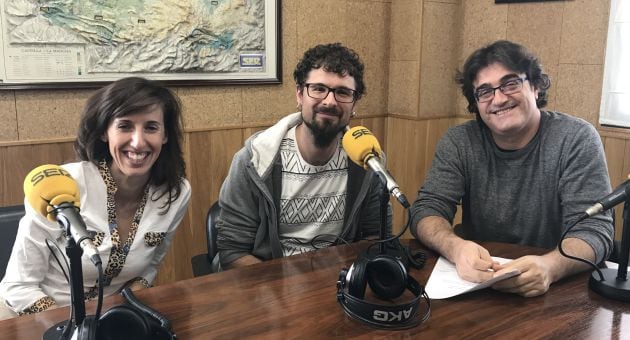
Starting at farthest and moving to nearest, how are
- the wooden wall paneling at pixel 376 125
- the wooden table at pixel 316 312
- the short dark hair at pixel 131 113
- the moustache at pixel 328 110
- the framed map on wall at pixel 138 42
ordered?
the wooden wall paneling at pixel 376 125
the framed map on wall at pixel 138 42
the moustache at pixel 328 110
the short dark hair at pixel 131 113
the wooden table at pixel 316 312

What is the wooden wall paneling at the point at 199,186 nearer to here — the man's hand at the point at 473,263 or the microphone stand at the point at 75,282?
the man's hand at the point at 473,263

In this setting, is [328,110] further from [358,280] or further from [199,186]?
[199,186]

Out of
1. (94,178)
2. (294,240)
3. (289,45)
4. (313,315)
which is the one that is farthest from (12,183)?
(313,315)

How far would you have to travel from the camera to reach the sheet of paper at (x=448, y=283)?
4.56 ft

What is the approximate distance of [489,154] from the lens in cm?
201

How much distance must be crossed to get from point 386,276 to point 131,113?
0.94m

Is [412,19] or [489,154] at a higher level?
[412,19]

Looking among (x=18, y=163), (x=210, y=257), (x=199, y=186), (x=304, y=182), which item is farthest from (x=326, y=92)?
(x=18, y=163)

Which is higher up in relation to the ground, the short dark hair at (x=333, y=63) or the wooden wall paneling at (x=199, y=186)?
the short dark hair at (x=333, y=63)

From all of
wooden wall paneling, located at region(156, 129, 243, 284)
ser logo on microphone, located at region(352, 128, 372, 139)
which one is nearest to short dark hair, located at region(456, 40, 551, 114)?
ser logo on microphone, located at region(352, 128, 372, 139)

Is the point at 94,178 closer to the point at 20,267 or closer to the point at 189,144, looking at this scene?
the point at 20,267

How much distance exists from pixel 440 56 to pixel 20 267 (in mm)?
2818

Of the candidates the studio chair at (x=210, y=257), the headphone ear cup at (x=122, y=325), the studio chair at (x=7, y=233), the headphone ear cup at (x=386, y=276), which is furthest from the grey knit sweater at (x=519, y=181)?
the studio chair at (x=7, y=233)

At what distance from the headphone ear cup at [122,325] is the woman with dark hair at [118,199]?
1.85 ft
